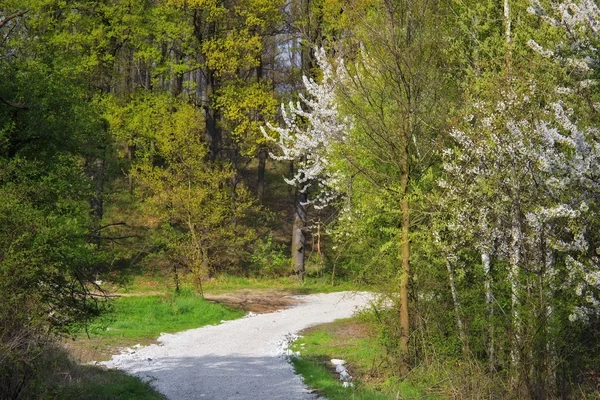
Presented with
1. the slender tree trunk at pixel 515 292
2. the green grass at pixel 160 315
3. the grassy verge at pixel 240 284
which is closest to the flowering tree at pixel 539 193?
the slender tree trunk at pixel 515 292

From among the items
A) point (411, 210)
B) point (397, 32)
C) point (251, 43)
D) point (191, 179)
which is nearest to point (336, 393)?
point (411, 210)

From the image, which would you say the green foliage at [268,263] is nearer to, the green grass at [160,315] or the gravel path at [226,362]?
the green grass at [160,315]

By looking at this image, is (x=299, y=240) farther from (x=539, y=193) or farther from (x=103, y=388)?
(x=539, y=193)

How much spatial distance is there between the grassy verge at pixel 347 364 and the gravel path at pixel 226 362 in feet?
1.26

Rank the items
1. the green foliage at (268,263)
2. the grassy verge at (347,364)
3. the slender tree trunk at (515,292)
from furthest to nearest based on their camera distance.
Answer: the green foliage at (268,263), the grassy verge at (347,364), the slender tree trunk at (515,292)

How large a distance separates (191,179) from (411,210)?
1429 cm

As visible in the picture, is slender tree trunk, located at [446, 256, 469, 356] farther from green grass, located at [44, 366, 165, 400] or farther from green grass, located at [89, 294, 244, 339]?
green grass, located at [89, 294, 244, 339]

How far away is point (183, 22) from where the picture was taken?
3127 centimetres

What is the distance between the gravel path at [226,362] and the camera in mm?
12508

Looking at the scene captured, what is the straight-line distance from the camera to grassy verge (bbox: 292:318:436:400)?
1200cm

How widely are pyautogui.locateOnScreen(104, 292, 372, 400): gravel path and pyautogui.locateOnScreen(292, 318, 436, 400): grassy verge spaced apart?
0.38 meters

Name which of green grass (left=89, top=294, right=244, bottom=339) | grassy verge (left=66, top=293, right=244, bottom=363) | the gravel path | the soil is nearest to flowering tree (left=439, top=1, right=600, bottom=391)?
the gravel path

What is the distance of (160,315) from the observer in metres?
20.9

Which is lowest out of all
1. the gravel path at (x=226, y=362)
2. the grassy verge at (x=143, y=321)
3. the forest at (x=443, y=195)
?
the gravel path at (x=226, y=362)
